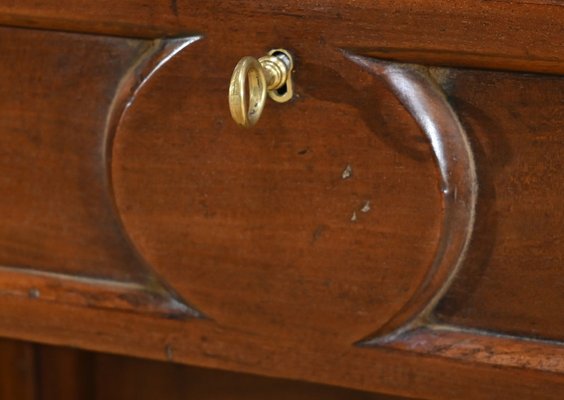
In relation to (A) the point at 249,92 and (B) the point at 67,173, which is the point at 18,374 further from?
(A) the point at 249,92

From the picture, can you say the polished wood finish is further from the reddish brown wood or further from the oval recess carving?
the oval recess carving

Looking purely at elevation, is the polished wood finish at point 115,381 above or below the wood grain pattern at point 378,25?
below

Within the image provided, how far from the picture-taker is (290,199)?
52cm

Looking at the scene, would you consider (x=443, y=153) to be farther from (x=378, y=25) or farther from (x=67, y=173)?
(x=67, y=173)

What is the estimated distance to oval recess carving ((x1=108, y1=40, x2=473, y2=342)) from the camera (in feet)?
1.65

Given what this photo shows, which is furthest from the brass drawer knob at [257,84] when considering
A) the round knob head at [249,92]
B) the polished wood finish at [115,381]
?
the polished wood finish at [115,381]

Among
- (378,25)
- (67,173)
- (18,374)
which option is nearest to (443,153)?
(378,25)

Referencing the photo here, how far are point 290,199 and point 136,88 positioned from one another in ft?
0.30

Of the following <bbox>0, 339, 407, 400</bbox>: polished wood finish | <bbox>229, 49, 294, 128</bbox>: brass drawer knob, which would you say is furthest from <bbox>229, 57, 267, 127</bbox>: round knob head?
<bbox>0, 339, 407, 400</bbox>: polished wood finish

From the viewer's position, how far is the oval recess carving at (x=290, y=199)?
50cm

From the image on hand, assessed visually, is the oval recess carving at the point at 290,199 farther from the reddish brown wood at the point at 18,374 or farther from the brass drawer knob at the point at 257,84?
the reddish brown wood at the point at 18,374

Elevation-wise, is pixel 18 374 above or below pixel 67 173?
below

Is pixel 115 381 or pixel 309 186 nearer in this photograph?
pixel 309 186

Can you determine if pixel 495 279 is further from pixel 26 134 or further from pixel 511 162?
pixel 26 134
